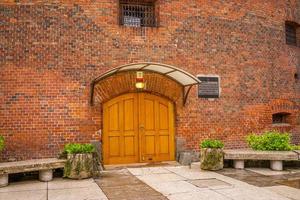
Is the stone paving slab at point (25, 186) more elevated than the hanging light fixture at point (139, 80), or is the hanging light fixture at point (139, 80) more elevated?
the hanging light fixture at point (139, 80)

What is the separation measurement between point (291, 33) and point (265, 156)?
6.65 metres

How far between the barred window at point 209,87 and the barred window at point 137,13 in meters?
2.47

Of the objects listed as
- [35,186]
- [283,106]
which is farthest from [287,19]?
[35,186]

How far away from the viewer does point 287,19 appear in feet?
41.7

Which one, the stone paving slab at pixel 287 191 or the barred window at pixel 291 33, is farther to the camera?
the barred window at pixel 291 33

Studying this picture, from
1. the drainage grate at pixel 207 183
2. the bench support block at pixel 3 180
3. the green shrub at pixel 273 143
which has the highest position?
the green shrub at pixel 273 143

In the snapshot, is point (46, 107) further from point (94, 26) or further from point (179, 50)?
point (179, 50)

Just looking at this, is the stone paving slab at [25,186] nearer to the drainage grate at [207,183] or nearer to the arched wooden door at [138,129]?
the arched wooden door at [138,129]

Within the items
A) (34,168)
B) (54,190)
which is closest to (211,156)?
(54,190)

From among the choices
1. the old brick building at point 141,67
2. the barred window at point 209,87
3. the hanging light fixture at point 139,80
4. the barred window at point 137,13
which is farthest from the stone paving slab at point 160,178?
the barred window at point 137,13

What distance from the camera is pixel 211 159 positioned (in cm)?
891

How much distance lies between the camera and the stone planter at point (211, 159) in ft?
29.2

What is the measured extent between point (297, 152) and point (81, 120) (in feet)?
20.2

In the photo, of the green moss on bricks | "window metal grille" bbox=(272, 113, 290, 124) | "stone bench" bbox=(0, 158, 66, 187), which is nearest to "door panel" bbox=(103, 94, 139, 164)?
the green moss on bricks
